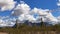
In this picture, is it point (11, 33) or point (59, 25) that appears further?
point (59, 25)

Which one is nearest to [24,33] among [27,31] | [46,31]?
[27,31]

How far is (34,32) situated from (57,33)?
3.13m

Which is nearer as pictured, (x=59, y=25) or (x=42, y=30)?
(x=42, y=30)

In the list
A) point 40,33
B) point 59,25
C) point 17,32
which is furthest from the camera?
point 59,25

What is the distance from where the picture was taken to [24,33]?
3069 centimetres

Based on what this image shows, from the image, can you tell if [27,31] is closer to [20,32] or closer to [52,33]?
[20,32]

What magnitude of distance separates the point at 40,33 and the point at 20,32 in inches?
125

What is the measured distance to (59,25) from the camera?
35.3m

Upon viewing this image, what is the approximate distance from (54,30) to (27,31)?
12.5ft

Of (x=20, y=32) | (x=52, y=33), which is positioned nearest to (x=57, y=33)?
(x=52, y=33)

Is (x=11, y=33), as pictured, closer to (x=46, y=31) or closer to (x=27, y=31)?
(x=27, y=31)

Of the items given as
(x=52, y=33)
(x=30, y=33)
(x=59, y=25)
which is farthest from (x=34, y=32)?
(x=59, y=25)

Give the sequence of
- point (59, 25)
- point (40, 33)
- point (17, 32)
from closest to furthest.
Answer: point (40, 33) → point (17, 32) → point (59, 25)

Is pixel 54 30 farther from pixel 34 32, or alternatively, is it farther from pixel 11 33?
pixel 11 33
